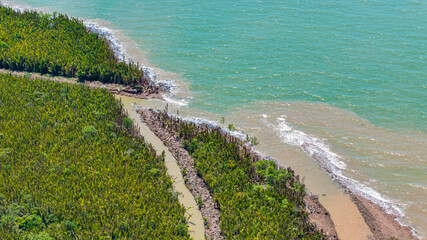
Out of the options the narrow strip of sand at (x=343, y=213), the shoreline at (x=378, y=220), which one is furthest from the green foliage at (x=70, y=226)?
the shoreline at (x=378, y=220)

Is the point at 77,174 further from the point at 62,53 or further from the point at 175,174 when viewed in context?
the point at 62,53

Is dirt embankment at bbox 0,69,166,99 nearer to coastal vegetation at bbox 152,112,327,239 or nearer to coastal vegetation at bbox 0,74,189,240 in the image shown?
coastal vegetation at bbox 0,74,189,240

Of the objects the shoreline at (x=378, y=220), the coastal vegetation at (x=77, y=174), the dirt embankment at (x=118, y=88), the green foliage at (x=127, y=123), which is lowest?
the shoreline at (x=378, y=220)

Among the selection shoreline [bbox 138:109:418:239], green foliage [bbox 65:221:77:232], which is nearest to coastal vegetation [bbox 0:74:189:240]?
green foliage [bbox 65:221:77:232]

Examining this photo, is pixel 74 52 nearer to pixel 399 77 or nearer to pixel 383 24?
pixel 399 77

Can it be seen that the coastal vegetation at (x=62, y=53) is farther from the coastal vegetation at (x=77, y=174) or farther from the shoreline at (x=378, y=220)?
the shoreline at (x=378, y=220)

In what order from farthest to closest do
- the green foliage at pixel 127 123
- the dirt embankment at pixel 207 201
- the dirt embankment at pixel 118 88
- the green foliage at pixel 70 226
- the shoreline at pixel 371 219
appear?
the dirt embankment at pixel 118 88
the green foliage at pixel 127 123
the shoreline at pixel 371 219
the dirt embankment at pixel 207 201
the green foliage at pixel 70 226
